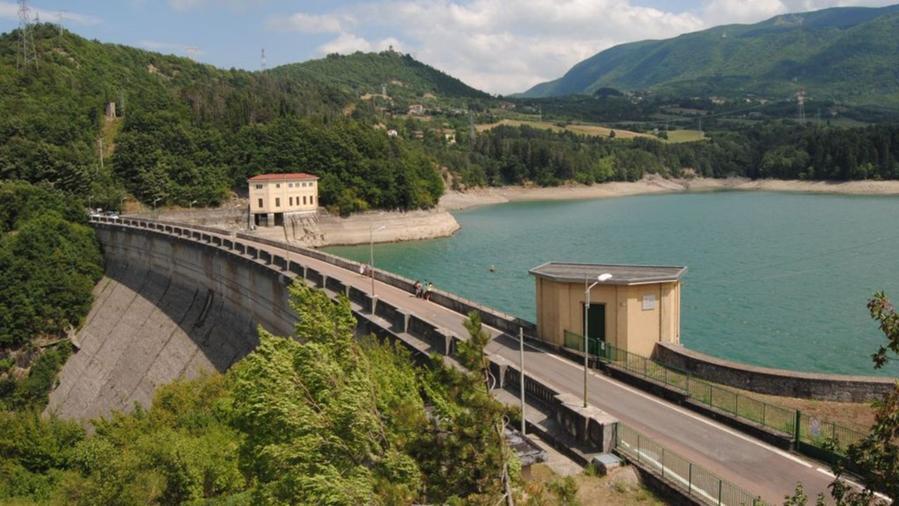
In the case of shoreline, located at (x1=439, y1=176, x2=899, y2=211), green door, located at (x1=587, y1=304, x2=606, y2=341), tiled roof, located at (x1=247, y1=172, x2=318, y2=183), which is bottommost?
shoreline, located at (x1=439, y1=176, x2=899, y2=211)

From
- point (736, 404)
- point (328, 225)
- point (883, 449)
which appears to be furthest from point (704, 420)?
point (328, 225)

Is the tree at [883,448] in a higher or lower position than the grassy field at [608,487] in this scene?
higher

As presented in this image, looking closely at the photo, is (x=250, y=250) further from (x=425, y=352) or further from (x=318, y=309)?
(x=318, y=309)

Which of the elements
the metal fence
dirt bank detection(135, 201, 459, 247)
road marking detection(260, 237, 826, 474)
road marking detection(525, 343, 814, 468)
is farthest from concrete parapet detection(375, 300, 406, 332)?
dirt bank detection(135, 201, 459, 247)

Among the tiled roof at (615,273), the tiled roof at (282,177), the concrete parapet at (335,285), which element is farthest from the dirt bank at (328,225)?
Answer: the tiled roof at (615,273)

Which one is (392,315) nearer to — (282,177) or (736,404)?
(736,404)

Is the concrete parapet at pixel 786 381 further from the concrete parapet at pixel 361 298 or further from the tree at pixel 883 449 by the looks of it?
the concrete parapet at pixel 361 298

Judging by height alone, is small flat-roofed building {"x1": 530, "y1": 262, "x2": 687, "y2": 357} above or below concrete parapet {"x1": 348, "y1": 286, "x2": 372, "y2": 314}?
above

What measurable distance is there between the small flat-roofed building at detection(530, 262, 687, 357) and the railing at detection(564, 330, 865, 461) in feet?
1.61

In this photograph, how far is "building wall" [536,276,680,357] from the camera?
2408 cm

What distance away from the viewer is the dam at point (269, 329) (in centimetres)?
1748

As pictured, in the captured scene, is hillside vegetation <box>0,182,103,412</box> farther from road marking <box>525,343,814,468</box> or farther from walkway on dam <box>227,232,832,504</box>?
road marking <box>525,343,814,468</box>

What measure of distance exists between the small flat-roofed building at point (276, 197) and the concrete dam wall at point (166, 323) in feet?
88.5

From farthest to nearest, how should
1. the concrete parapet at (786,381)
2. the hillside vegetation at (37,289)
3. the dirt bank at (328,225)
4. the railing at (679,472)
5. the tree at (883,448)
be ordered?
the dirt bank at (328,225)
the hillside vegetation at (37,289)
the concrete parapet at (786,381)
the railing at (679,472)
the tree at (883,448)
